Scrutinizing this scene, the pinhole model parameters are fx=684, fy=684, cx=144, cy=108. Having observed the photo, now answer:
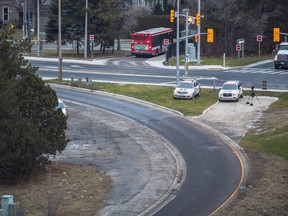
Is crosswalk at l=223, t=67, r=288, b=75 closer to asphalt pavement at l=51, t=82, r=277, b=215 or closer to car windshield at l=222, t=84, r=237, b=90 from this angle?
car windshield at l=222, t=84, r=237, b=90

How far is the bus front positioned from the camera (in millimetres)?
90125

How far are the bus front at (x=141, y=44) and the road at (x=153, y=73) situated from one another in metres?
5.53

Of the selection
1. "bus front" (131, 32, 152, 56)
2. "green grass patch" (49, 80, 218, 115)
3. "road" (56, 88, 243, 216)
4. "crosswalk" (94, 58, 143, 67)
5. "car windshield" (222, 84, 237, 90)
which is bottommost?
"road" (56, 88, 243, 216)

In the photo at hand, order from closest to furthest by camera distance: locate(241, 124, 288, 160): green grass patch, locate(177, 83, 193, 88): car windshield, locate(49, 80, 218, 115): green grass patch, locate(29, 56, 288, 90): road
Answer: locate(241, 124, 288, 160): green grass patch → locate(49, 80, 218, 115): green grass patch → locate(177, 83, 193, 88): car windshield → locate(29, 56, 288, 90): road

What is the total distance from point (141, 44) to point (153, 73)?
18732 mm

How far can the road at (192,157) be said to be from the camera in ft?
91.1

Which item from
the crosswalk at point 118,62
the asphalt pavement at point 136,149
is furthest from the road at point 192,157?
the crosswalk at point 118,62

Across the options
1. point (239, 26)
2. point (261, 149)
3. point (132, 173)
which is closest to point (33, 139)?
point (132, 173)

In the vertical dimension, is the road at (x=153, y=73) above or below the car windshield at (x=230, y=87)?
above

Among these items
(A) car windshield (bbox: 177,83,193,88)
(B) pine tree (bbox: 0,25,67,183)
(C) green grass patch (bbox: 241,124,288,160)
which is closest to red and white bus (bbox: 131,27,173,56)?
(A) car windshield (bbox: 177,83,193,88)

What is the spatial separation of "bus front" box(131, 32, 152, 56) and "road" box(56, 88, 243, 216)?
34627mm

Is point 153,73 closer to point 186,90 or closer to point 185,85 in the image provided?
point 185,85

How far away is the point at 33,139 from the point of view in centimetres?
2969

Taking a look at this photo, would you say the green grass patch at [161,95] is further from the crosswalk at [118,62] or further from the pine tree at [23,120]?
the crosswalk at [118,62]
